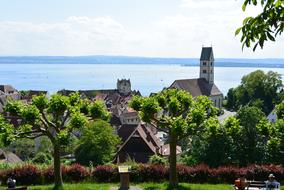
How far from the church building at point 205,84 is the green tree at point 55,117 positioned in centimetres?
8011

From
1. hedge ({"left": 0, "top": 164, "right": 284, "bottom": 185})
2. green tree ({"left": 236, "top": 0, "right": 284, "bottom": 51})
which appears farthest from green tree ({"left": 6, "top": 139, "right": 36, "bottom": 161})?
green tree ({"left": 236, "top": 0, "right": 284, "bottom": 51})

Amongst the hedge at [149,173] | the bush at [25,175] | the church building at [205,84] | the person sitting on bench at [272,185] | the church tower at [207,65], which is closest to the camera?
the person sitting on bench at [272,185]

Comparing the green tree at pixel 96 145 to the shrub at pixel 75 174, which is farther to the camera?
the green tree at pixel 96 145

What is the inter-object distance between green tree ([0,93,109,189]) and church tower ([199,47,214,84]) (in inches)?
3908

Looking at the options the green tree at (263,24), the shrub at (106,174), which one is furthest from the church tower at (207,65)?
the green tree at (263,24)

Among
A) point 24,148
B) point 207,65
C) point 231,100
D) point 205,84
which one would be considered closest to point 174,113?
point 24,148

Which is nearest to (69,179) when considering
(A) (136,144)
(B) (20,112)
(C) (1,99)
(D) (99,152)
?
(B) (20,112)

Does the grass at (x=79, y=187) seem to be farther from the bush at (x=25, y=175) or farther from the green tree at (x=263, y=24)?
the green tree at (x=263, y=24)

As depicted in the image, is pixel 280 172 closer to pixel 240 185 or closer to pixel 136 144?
pixel 240 185

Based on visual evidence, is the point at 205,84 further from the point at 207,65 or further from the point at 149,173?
the point at 149,173

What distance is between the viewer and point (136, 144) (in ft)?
163

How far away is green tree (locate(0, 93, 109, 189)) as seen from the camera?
16203 mm

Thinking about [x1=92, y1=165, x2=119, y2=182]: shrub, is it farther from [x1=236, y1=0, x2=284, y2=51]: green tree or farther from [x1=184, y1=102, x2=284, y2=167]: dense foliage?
[x1=236, y1=0, x2=284, y2=51]: green tree

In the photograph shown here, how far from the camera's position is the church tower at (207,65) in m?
117
